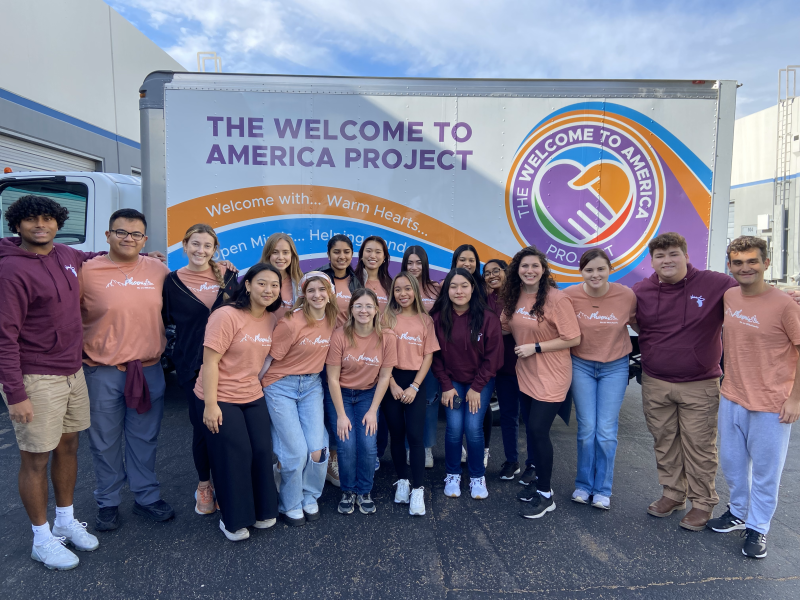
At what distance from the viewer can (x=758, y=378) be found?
273cm

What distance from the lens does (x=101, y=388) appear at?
2854 millimetres

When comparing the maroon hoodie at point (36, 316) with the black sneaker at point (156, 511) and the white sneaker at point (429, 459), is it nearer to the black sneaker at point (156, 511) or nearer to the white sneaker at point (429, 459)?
the black sneaker at point (156, 511)

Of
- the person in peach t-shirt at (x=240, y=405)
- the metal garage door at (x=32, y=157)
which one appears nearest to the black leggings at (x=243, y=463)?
the person in peach t-shirt at (x=240, y=405)

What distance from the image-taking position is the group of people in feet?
8.55

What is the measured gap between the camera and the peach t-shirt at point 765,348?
2.66 m

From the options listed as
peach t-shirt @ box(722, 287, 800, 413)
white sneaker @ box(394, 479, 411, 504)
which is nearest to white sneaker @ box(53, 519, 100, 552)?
white sneaker @ box(394, 479, 411, 504)

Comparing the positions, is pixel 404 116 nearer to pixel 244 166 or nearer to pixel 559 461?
pixel 244 166

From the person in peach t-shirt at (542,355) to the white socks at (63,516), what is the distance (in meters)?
2.76

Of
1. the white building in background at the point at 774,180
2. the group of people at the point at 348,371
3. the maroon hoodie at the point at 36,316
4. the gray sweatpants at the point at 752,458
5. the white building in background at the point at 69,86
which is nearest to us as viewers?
the maroon hoodie at the point at 36,316

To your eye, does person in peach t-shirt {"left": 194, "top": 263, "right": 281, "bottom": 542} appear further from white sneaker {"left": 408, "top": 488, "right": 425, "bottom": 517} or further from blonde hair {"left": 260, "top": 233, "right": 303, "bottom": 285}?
white sneaker {"left": 408, "top": 488, "right": 425, "bottom": 517}

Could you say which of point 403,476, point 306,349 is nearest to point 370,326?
point 306,349

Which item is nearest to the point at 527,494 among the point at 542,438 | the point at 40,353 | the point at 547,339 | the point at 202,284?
the point at 542,438

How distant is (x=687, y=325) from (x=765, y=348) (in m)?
0.41

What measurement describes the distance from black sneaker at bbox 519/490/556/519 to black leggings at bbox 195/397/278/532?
1627 millimetres
